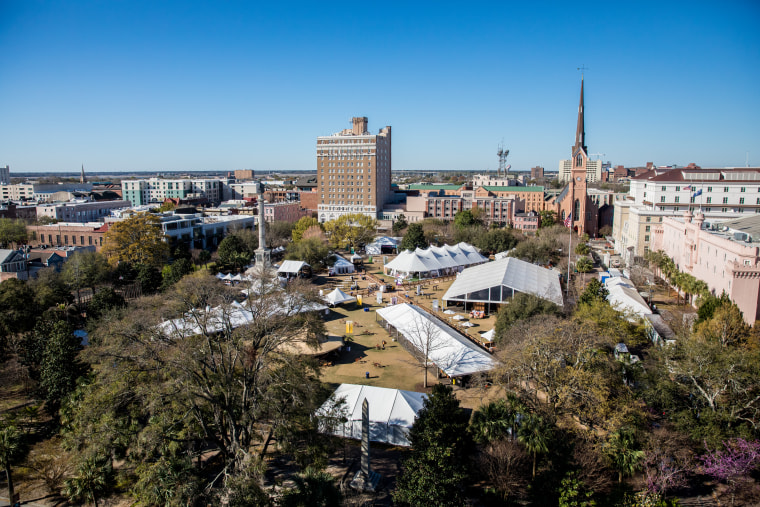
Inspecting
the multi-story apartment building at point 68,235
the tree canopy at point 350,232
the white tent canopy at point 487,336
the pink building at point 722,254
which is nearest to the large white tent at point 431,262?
the tree canopy at point 350,232

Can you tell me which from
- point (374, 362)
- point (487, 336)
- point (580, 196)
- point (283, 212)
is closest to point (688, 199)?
point (580, 196)

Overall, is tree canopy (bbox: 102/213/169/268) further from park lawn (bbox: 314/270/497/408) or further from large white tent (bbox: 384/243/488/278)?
large white tent (bbox: 384/243/488/278)

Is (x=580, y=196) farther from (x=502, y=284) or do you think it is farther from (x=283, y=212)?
(x=283, y=212)

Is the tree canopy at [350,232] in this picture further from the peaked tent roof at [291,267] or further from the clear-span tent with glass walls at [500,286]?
the clear-span tent with glass walls at [500,286]

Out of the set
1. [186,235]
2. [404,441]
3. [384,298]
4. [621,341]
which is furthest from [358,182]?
[404,441]

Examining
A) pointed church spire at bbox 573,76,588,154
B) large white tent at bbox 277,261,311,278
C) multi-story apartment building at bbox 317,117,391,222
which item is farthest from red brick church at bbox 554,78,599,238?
large white tent at bbox 277,261,311,278

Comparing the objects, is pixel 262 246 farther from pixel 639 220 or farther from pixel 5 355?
pixel 639 220

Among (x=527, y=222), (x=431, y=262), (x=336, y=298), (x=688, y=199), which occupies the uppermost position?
(x=688, y=199)
